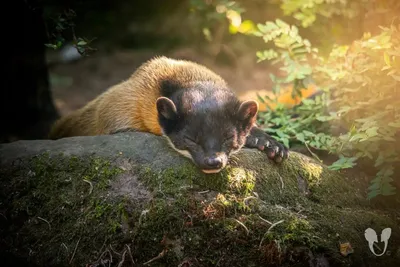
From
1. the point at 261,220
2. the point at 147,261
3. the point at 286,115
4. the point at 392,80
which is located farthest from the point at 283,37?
the point at 147,261

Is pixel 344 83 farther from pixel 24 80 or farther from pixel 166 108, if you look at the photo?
pixel 24 80

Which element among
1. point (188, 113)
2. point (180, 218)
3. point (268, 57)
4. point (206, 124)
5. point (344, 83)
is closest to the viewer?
point (180, 218)

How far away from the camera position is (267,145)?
222 inches

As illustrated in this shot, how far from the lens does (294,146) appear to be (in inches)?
262

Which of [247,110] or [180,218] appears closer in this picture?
A: [180,218]

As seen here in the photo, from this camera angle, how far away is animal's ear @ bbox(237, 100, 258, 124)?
17.9ft

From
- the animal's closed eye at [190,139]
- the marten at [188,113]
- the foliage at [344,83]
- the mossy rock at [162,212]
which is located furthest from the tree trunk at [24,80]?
the animal's closed eye at [190,139]

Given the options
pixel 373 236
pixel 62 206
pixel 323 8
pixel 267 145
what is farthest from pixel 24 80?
pixel 373 236

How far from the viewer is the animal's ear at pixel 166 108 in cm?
536

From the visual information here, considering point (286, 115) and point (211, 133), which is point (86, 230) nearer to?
point (211, 133)

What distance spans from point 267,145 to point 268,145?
13mm

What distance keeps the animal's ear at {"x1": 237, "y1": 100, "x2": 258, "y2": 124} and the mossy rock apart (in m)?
0.43

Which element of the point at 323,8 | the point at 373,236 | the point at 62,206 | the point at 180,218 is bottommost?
the point at 373,236

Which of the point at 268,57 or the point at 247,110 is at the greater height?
the point at 268,57
